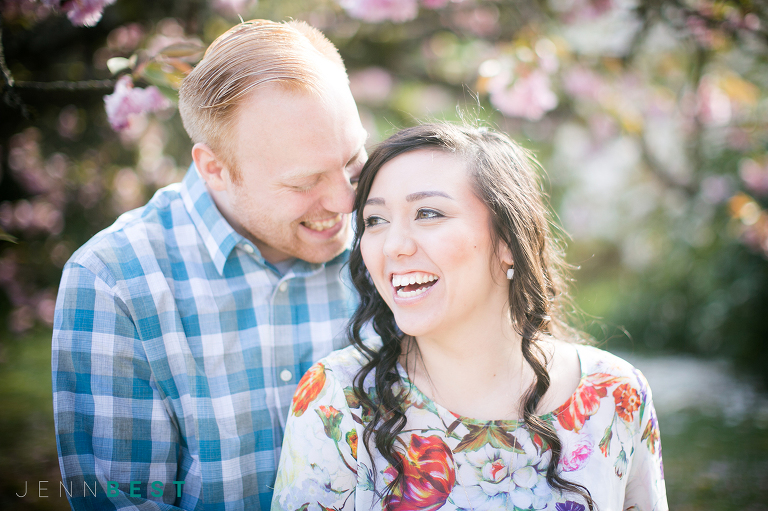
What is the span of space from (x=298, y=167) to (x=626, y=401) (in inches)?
55.5

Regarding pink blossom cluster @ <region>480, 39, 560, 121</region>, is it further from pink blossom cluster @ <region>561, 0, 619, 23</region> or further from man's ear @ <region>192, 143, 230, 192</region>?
man's ear @ <region>192, 143, 230, 192</region>

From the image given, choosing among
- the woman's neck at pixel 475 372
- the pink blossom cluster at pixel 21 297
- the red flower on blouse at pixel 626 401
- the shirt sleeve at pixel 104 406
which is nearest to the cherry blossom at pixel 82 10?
the shirt sleeve at pixel 104 406

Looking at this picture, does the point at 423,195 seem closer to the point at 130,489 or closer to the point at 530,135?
the point at 130,489

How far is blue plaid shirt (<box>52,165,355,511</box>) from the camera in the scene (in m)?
1.79

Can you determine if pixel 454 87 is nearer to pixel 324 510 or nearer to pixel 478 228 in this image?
pixel 478 228

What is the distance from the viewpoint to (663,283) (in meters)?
5.69

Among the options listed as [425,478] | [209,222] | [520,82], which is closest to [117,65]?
[209,222]

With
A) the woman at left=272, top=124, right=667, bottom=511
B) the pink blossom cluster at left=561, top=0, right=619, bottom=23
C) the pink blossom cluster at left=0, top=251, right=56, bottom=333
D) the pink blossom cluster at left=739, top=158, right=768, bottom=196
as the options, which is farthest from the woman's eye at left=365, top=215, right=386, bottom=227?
the pink blossom cluster at left=0, top=251, right=56, bottom=333

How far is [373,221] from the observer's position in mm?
1771

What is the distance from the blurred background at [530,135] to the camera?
3158 mm

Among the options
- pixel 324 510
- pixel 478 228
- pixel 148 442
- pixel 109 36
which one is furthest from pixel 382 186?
pixel 109 36

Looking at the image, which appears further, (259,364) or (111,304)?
(259,364)

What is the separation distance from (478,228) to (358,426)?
0.72 meters

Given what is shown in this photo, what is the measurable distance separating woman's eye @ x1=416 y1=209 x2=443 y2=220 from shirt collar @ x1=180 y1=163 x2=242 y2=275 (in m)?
0.78
